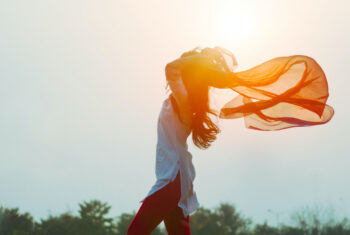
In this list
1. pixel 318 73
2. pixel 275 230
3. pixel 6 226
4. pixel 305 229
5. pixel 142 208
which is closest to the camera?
pixel 142 208

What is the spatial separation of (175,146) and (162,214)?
55 cm

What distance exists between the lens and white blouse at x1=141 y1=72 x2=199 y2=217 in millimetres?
3703

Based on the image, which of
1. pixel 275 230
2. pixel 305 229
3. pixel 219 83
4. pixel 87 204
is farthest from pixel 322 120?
pixel 275 230

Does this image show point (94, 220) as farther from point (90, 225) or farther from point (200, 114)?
point (200, 114)

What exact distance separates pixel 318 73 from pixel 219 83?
A: 3.95 feet

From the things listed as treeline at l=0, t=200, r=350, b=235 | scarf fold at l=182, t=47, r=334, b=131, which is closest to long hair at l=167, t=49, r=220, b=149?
scarf fold at l=182, t=47, r=334, b=131

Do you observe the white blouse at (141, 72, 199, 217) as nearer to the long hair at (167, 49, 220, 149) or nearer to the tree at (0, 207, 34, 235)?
the long hair at (167, 49, 220, 149)

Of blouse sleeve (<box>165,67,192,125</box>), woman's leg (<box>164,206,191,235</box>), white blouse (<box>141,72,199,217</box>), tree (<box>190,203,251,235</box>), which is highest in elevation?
tree (<box>190,203,251,235</box>)

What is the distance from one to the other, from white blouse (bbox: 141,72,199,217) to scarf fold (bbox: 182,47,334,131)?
2.60 ft

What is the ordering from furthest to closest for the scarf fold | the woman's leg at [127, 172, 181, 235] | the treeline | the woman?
the treeline < the scarf fold < the woman < the woman's leg at [127, 172, 181, 235]

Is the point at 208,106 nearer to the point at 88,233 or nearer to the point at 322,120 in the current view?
the point at 322,120

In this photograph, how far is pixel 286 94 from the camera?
15.0ft

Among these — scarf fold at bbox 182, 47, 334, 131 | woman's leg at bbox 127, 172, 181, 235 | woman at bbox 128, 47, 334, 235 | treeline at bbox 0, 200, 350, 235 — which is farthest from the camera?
treeline at bbox 0, 200, 350, 235

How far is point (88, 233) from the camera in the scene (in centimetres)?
4562
